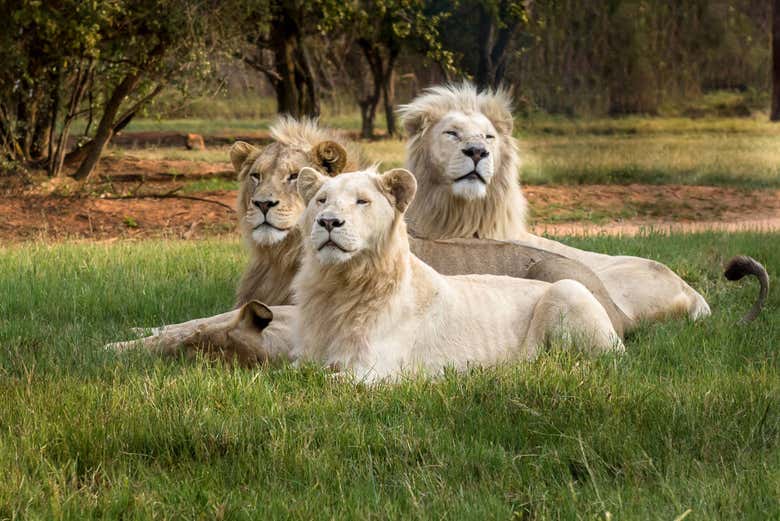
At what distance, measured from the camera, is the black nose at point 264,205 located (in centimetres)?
646

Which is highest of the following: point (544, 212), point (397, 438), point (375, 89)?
point (397, 438)

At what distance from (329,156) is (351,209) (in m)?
1.57

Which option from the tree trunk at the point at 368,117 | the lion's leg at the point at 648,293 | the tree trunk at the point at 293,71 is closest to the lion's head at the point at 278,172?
the lion's leg at the point at 648,293

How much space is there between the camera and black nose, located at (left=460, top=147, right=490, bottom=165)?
24.3ft

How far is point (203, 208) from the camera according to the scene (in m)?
14.8

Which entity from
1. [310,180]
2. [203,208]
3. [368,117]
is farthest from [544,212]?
[368,117]

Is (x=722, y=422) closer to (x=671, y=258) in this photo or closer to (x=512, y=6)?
(x=671, y=258)

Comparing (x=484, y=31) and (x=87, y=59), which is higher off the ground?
(x=484, y=31)

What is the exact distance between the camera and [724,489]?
356cm

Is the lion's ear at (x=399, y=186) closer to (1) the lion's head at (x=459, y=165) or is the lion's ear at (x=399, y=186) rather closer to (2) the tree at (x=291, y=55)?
(1) the lion's head at (x=459, y=165)

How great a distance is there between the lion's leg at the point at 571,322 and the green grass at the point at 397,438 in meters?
0.18

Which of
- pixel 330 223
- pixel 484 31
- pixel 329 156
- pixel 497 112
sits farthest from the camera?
pixel 484 31

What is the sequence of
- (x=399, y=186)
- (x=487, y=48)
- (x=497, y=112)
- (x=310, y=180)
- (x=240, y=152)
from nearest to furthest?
(x=399, y=186) → (x=310, y=180) → (x=240, y=152) → (x=497, y=112) → (x=487, y=48)

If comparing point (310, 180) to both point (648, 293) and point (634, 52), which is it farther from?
point (634, 52)
